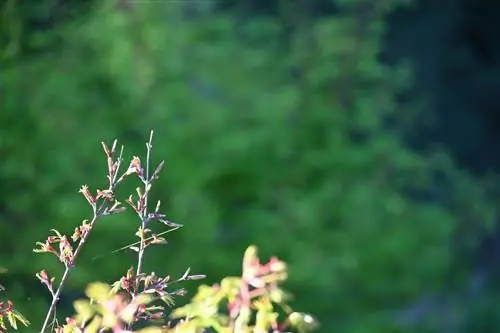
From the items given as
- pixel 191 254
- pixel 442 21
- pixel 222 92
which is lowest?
pixel 191 254

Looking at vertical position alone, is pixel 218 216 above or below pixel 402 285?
below

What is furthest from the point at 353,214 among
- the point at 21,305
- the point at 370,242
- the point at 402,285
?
the point at 21,305

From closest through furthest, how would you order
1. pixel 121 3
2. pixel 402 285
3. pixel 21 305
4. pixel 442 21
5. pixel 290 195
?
pixel 21 305, pixel 121 3, pixel 290 195, pixel 402 285, pixel 442 21

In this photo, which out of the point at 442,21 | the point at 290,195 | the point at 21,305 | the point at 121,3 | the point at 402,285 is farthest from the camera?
the point at 442,21

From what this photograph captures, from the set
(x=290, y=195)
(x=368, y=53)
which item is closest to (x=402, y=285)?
(x=290, y=195)

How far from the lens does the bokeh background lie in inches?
143

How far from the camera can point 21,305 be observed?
2717mm

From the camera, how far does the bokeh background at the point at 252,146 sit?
362cm

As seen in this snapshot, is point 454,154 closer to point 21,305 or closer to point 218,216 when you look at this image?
point 218,216

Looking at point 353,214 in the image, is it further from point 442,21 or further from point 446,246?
point 442,21

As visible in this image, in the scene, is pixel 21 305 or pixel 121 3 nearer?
pixel 21 305

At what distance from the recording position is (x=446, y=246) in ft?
14.8

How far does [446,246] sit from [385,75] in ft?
3.04

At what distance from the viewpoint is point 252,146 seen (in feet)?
12.7
